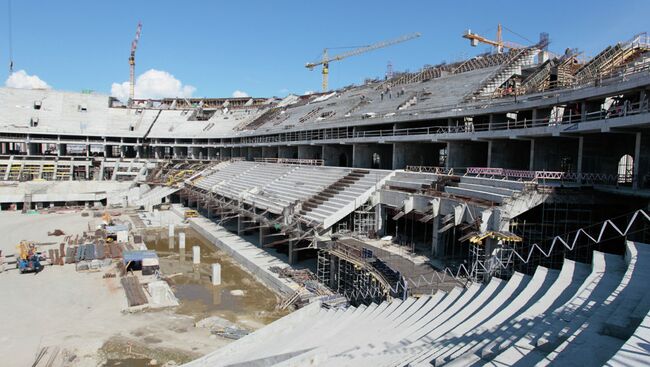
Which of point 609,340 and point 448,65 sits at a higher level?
point 448,65

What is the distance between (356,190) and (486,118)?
9.03 metres

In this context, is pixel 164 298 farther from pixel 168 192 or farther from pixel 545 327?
pixel 168 192

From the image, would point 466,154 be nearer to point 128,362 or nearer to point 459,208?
point 459,208

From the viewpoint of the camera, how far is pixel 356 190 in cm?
2525

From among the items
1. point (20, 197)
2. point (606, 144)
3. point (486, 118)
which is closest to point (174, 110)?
point (20, 197)

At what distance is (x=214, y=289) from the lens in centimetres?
2091

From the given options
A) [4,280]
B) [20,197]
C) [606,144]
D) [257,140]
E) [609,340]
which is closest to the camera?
[609,340]

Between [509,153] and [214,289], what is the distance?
16.7 meters

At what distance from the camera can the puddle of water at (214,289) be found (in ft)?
58.4

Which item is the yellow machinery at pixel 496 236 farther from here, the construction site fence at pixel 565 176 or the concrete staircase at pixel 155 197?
the concrete staircase at pixel 155 197

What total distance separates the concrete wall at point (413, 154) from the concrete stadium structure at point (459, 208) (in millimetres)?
110

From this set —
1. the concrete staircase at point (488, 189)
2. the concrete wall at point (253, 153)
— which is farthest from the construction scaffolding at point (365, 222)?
the concrete wall at point (253, 153)

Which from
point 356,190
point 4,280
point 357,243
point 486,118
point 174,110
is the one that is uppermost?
point 174,110

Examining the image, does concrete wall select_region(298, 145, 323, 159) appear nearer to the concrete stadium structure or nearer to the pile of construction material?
the concrete stadium structure
